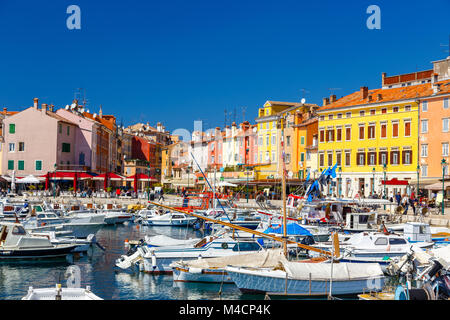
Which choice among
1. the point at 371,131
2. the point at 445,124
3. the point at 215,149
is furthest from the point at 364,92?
the point at 215,149

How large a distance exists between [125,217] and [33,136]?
95.2ft

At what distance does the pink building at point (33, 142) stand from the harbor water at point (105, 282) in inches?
A: 1761

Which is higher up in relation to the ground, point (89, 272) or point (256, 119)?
point (256, 119)

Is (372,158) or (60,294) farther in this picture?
(372,158)

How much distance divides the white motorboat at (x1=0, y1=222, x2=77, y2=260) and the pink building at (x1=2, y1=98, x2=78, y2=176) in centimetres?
4548

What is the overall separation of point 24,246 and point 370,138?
144 feet

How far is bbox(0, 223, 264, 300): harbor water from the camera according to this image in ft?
63.0

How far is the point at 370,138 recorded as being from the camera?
200ft

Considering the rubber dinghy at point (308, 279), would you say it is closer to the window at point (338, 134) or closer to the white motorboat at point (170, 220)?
the white motorboat at point (170, 220)


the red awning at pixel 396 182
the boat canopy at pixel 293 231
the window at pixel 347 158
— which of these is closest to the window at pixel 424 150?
the red awning at pixel 396 182

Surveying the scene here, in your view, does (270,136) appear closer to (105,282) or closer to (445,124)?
(445,124)
